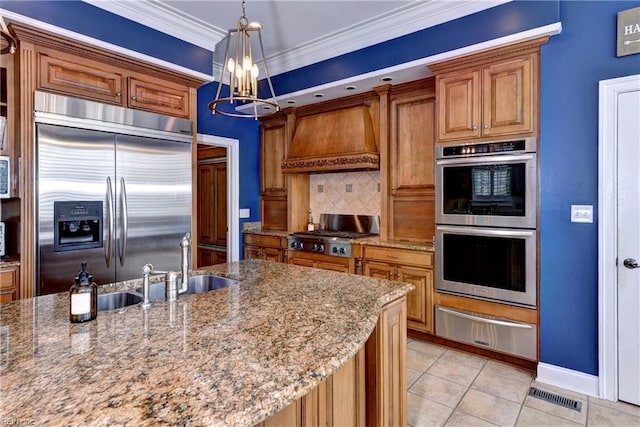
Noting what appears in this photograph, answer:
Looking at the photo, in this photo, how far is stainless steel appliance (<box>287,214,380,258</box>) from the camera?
384cm

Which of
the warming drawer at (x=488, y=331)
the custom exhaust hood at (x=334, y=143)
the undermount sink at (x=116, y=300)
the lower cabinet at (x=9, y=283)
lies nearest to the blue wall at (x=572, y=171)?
the warming drawer at (x=488, y=331)

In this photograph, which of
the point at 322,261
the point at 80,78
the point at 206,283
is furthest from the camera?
the point at 322,261

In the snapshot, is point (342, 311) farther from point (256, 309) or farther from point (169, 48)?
point (169, 48)

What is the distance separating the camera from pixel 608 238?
94.5 inches

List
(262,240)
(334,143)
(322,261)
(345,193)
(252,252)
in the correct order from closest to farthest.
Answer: (322,261), (334,143), (345,193), (262,240), (252,252)

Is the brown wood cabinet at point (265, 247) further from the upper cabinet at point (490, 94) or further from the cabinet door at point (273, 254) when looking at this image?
the upper cabinet at point (490, 94)

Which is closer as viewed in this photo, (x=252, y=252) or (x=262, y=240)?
(x=262, y=240)

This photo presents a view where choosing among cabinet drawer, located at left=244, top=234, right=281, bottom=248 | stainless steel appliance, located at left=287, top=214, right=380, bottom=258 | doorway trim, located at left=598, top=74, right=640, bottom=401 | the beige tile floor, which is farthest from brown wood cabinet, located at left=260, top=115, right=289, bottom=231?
doorway trim, located at left=598, top=74, right=640, bottom=401

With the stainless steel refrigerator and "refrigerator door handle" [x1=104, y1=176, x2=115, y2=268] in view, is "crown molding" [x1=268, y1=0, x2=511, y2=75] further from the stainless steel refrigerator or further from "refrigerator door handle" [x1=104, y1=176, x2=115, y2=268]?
"refrigerator door handle" [x1=104, y1=176, x2=115, y2=268]

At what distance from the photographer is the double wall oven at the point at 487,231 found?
270cm

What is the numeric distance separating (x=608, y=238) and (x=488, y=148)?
1009 mm

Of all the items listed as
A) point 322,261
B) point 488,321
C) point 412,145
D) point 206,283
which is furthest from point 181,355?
point 412,145

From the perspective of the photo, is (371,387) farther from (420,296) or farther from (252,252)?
(252,252)

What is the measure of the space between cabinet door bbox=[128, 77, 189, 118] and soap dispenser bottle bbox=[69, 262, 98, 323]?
7.48 ft
